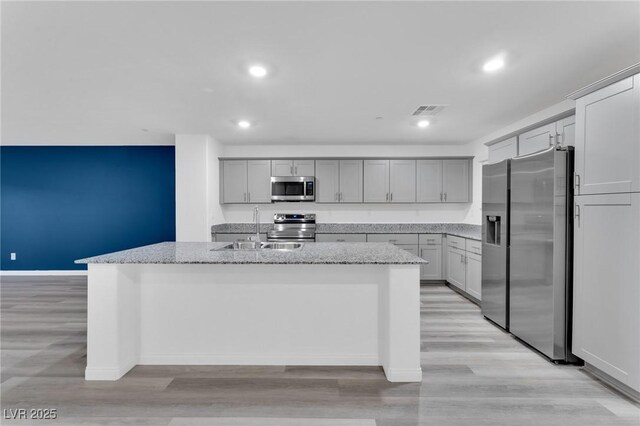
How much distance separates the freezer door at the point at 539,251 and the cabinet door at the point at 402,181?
2.60 metres

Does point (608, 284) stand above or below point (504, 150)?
below

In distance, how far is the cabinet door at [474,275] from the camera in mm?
4500

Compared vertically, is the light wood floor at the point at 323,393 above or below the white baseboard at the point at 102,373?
below

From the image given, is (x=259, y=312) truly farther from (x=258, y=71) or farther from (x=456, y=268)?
(x=456, y=268)

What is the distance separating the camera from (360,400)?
7.37ft

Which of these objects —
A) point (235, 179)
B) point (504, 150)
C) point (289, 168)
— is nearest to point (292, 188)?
point (289, 168)

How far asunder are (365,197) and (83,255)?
17.2 ft

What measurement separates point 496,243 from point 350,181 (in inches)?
111

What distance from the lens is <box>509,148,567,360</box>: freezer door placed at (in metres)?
2.80

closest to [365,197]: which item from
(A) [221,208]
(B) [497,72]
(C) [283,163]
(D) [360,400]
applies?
(C) [283,163]

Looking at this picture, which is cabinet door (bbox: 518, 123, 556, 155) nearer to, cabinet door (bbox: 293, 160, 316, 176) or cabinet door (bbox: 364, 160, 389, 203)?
cabinet door (bbox: 364, 160, 389, 203)

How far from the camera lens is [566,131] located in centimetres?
314

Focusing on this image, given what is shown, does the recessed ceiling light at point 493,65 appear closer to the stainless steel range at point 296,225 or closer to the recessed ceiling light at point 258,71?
the recessed ceiling light at point 258,71

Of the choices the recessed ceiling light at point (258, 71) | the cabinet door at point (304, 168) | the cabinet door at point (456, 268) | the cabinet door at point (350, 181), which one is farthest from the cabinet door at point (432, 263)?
the recessed ceiling light at point (258, 71)
